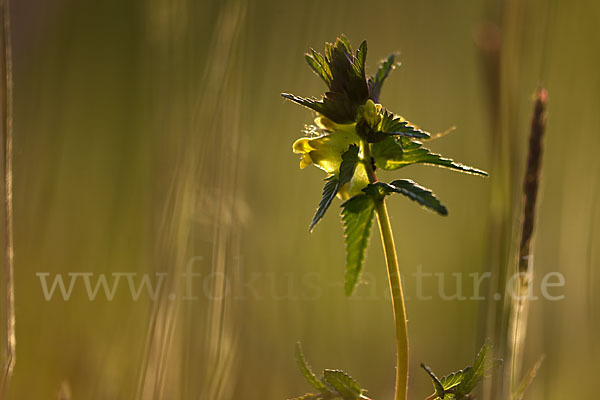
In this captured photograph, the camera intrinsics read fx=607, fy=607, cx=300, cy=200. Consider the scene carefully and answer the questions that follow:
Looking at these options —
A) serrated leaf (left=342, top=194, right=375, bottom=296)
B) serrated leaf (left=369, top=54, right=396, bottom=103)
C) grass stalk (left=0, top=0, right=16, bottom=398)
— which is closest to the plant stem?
A: serrated leaf (left=342, top=194, right=375, bottom=296)

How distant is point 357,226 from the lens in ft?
2.02

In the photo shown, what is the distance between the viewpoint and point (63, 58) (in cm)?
211

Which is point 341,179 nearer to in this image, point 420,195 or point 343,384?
point 420,195

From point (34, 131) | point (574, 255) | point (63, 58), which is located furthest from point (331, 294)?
point (63, 58)

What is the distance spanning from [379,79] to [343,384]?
331 mm

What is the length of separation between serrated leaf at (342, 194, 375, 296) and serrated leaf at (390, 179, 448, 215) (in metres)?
0.04

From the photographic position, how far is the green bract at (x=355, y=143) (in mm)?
593

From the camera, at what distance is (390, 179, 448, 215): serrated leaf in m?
0.51

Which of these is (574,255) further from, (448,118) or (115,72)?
(115,72)

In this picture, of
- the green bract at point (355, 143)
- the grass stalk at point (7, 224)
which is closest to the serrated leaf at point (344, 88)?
the green bract at point (355, 143)

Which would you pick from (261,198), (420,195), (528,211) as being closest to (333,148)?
(420,195)

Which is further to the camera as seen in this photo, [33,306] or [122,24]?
[122,24]

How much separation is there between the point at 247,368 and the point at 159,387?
770 mm

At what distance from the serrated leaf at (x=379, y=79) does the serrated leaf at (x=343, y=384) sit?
292 millimetres
